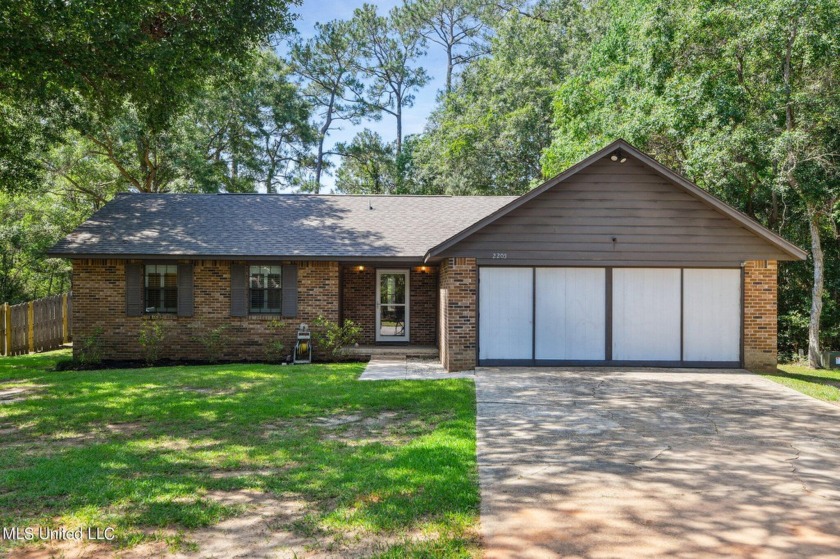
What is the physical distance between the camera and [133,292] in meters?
13.4

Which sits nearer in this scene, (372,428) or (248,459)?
(248,459)

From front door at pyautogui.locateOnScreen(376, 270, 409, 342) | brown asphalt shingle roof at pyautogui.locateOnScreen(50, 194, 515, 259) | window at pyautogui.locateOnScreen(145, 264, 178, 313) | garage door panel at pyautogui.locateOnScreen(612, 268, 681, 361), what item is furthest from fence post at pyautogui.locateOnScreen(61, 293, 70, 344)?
garage door panel at pyautogui.locateOnScreen(612, 268, 681, 361)

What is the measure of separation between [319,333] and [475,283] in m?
4.43

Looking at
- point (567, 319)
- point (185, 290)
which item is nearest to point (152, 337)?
point (185, 290)

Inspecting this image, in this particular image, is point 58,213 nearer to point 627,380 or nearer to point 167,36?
point 167,36

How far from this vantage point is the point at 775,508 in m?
4.38

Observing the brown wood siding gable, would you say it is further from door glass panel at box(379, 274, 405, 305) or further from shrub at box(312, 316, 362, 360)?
door glass panel at box(379, 274, 405, 305)

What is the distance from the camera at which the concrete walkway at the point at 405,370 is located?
10.6m

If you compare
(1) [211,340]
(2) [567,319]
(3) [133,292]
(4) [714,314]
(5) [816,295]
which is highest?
(3) [133,292]

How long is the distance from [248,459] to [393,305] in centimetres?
971

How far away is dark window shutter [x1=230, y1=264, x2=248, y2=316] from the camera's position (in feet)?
44.3

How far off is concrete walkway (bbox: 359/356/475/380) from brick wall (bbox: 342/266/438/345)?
1827 millimetres

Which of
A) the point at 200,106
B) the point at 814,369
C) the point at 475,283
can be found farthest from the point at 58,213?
the point at 814,369

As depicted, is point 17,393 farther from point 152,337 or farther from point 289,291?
point 289,291
